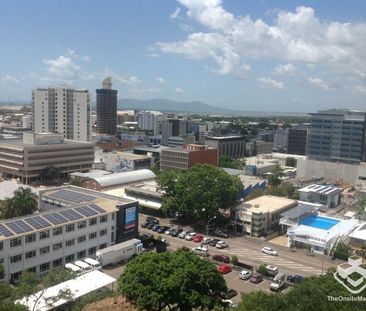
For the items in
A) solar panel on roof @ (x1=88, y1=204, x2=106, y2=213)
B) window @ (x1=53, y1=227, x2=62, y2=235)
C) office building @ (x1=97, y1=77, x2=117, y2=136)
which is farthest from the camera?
office building @ (x1=97, y1=77, x2=117, y2=136)

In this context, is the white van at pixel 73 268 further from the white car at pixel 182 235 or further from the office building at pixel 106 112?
the office building at pixel 106 112

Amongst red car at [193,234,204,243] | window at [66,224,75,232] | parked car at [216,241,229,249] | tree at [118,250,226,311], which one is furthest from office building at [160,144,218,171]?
tree at [118,250,226,311]

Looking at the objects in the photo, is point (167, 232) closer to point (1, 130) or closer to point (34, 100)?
point (34, 100)

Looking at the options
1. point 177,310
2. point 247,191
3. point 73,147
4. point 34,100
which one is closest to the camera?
point 177,310

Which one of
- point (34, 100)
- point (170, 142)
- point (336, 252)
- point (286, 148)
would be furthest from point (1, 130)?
point (336, 252)

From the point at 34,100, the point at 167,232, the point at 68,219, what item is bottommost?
the point at 167,232

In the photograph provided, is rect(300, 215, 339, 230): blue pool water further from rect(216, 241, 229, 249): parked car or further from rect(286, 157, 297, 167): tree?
rect(286, 157, 297, 167): tree
